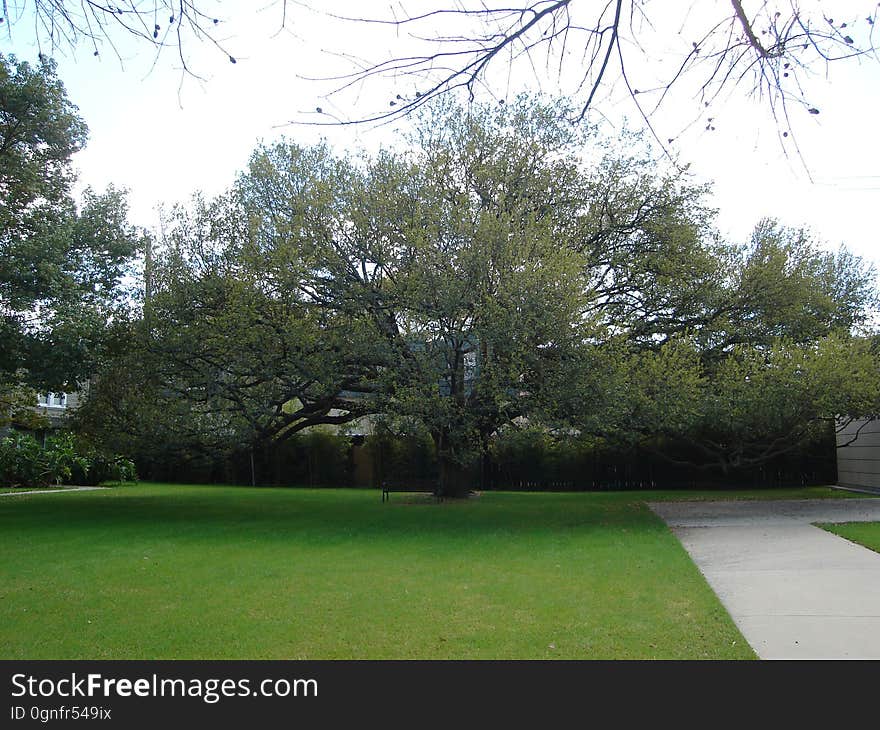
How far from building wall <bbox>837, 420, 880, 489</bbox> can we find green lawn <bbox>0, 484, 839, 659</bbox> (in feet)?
25.5

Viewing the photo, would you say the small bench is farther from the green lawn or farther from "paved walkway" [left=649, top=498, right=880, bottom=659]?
"paved walkway" [left=649, top=498, right=880, bottom=659]

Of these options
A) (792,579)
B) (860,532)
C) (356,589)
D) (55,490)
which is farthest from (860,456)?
(55,490)

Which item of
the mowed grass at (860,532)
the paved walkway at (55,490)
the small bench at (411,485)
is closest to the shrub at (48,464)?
the paved walkway at (55,490)

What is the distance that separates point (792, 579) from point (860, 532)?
3.84 meters

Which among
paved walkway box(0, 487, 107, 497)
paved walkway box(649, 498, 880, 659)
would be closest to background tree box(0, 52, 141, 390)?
paved walkway box(0, 487, 107, 497)

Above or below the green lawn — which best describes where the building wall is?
above

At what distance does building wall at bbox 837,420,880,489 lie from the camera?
1862 cm

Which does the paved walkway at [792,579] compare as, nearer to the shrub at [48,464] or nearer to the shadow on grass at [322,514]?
the shadow on grass at [322,514]

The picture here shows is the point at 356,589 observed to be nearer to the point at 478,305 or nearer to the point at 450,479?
the point at 478,305

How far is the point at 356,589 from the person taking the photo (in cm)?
755

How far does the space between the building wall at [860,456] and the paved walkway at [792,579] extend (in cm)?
534

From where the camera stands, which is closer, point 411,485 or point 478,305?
point 478,305

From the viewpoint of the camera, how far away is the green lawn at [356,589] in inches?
216

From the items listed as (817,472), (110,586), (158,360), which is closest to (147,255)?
(158,360)
